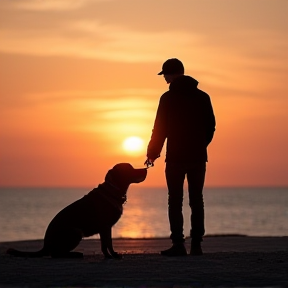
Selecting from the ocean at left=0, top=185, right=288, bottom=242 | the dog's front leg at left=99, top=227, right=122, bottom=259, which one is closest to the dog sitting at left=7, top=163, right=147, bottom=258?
the dog's front leg at left=99, top=227, right=122, bottom=259

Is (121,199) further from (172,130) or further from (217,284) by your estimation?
(217,284)

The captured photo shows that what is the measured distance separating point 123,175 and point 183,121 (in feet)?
3.78

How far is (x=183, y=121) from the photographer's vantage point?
12.7 m

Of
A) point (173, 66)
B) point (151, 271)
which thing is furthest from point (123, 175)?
point (151, 271)

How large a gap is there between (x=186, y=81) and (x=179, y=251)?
2.25 metres

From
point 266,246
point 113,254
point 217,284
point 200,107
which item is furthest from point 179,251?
point 266,246

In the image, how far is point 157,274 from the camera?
10492 mm

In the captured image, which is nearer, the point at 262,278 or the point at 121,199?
the point at 262,278

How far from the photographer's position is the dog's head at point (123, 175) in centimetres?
1302

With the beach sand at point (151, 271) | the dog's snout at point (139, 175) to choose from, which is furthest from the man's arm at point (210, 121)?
the beach sand at point (151, 271)

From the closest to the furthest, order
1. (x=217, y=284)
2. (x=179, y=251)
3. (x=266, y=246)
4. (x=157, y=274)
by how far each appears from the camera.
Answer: (x=217, y=284), (x=157, y=274), (x=179, y=251), (x=266, y=246)

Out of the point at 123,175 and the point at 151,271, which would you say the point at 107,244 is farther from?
the point at 151,271

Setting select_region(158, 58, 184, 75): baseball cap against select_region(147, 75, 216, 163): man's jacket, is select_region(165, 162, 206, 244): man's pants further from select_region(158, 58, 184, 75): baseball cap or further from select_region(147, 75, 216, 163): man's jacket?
select_region(158, 58, 184, 75): baseball cap

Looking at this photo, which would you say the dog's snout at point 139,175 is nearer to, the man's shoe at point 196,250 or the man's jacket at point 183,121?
the man's jacket at point 183,121
